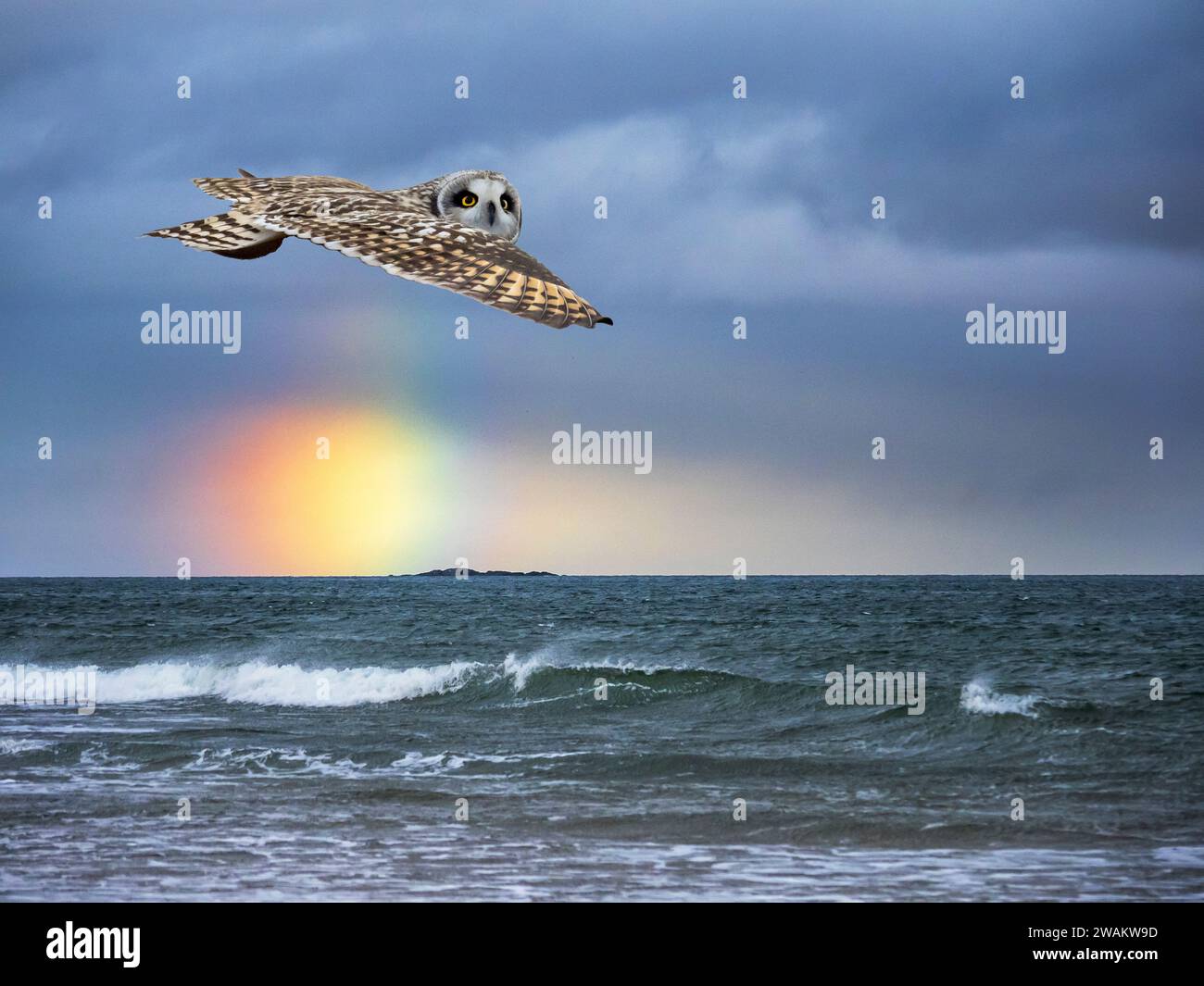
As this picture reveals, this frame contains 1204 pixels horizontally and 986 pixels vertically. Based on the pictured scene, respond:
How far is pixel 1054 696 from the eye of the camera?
22.6 metres

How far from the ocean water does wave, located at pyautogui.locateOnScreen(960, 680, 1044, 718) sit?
10cm

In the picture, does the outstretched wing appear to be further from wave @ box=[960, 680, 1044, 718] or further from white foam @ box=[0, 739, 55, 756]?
wave @ box=[960, 680, 1044, 718]

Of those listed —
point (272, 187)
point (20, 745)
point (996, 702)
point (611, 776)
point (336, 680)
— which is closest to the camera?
point (272, 187)

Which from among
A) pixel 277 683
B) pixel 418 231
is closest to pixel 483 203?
pixel 418 231

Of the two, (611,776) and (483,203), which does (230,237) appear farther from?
(611,776)

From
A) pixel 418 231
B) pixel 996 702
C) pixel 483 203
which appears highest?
pixel 483 203

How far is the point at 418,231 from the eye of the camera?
4.96 meters

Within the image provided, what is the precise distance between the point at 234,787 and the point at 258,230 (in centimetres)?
1038

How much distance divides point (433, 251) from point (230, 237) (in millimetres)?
1096

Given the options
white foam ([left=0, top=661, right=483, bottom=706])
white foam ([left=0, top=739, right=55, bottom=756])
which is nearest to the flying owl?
white foam ([left=0, top=739, right=55, bottom=756])

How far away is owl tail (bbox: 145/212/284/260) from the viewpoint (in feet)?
17.3
